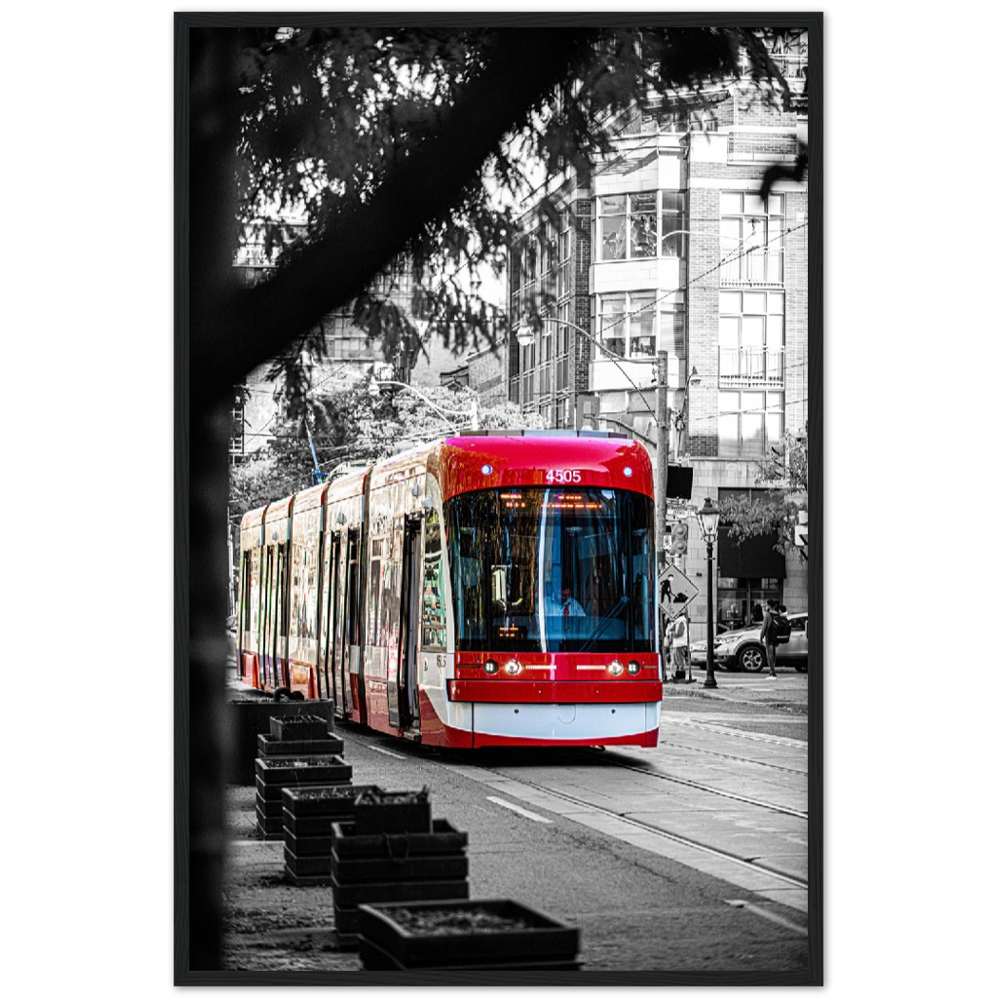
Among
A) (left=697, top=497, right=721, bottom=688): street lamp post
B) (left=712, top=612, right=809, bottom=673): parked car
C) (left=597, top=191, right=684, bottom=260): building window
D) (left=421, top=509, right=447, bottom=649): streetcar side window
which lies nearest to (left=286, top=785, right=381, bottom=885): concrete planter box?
(left=712, top=612, right=809, bottom=673): parked car

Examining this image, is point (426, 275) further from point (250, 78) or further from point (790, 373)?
point (790, 373)

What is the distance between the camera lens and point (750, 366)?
10.4 meters

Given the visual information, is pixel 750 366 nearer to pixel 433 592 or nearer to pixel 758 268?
pixel 758 268

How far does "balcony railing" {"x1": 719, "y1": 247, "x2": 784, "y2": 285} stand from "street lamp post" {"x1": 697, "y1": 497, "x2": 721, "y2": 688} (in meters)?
1.44

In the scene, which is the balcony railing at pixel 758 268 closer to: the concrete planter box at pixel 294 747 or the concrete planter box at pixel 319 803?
the concrete planter box at pixel 319 803

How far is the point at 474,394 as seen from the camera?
36.3ft

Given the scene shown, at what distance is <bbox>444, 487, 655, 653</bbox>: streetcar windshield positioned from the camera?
50.3 feet

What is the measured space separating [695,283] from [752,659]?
220 centimetres

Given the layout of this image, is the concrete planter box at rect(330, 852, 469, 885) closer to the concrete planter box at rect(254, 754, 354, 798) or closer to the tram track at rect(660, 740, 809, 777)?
the tram track at rect(660, 740, 809, 777)

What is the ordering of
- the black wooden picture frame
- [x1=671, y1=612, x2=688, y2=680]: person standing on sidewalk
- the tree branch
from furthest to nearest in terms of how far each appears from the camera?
[x1=671, y1=612, x2=688, y2=680]: person standing on sidewalk → the black wooden picture frame → the tree branch

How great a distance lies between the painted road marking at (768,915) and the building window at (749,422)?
2.39 meters

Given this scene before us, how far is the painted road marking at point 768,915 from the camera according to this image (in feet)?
30.5
